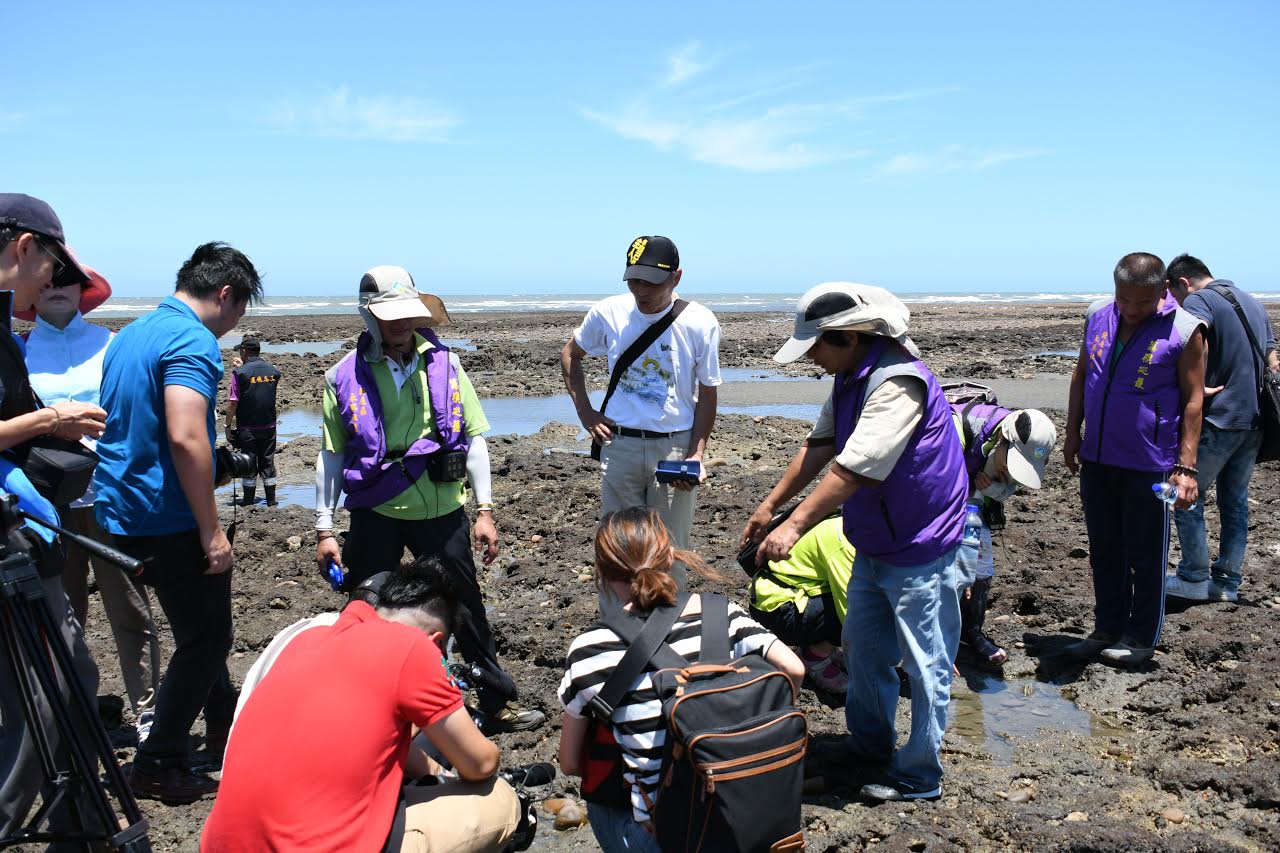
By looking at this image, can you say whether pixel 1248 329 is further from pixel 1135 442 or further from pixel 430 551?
pixel 430 551

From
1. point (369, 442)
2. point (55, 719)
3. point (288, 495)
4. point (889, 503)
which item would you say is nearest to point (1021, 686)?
point (889, 503)

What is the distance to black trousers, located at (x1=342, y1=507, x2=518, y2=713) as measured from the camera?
4477 mm

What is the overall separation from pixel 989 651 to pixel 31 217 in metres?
4.83

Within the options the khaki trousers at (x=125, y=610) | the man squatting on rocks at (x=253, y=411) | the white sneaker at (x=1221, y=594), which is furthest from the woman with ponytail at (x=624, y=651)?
the man squatting on rocks at (x=253, y=411)

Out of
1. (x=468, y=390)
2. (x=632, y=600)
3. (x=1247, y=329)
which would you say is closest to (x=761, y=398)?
(x=1247, y=329)

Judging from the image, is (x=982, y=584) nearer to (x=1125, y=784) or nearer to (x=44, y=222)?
(x=1125, y=784)

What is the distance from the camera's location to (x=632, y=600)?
2.93 m

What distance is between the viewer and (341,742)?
2559mm

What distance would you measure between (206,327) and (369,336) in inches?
27.9

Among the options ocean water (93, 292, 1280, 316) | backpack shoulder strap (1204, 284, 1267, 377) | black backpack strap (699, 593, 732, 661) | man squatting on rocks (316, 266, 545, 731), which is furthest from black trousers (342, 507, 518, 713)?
ocean water (93, 292, 1280, 316)

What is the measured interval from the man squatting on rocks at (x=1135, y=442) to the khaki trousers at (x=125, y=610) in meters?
4.76

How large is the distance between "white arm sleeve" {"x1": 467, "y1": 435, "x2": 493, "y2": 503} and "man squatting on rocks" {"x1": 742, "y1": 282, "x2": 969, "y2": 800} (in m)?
1.36

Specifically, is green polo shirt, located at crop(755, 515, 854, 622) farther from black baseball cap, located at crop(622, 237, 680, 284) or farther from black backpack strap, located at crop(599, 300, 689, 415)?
black baseball cap, located at crop(622, 237, 680, 284)

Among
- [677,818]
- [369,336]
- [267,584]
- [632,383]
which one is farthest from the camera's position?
[267,584]
